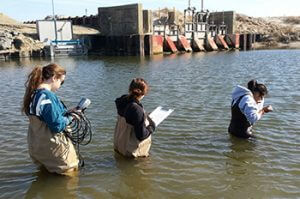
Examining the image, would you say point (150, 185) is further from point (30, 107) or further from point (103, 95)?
point (103, 95)

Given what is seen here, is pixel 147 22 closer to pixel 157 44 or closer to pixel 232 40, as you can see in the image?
pixel 157 44

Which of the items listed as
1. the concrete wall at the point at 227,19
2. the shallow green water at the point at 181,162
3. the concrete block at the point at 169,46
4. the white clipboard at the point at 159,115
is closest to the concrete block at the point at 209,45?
the concrete block at the point at 169,46

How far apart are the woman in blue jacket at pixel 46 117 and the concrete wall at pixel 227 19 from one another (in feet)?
211

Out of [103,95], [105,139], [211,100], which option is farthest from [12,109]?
[211,100]

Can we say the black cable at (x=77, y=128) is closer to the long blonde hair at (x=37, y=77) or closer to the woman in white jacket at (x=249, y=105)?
the long blonde hair at (x=37, y=77)

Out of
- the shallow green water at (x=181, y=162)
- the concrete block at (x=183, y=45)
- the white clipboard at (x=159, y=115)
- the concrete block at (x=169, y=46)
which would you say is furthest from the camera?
the concrete block at (x=183, y=45)

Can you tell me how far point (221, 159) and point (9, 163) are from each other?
4248mm

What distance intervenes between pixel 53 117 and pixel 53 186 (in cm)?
134

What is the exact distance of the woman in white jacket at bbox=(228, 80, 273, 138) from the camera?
731 centimetres

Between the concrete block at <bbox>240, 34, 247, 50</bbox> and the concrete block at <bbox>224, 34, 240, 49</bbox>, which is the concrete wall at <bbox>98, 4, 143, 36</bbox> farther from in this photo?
the concrete block at <bbox>240, 34, 247, 50</bbox>

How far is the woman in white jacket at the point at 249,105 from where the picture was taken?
7312 millimetres

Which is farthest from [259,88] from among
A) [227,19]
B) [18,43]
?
[227,19]

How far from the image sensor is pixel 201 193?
5762 millimetres

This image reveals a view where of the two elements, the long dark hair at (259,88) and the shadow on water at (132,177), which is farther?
the long dark hair at (259,88)
